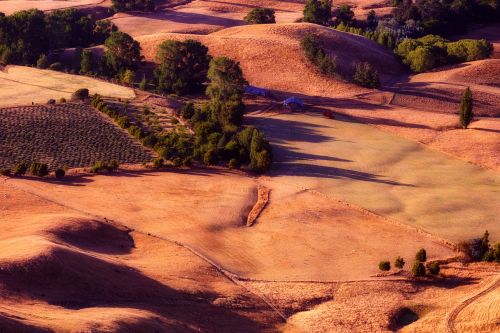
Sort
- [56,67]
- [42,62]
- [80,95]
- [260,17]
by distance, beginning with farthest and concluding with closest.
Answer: [260,17] → [56,67] → [42,62] → [80,95]

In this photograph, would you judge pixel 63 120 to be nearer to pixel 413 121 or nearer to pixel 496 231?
→ pixel 413 121

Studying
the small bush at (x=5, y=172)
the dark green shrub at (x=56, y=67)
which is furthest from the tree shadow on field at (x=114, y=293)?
the dark green shrub at (x=56, y=67)

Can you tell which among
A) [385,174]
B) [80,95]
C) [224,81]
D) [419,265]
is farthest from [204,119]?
[419,265]

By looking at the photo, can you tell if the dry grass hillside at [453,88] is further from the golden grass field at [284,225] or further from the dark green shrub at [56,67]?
the dark green shrub at [56,67]

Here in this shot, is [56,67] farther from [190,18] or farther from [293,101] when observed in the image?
[190,18]

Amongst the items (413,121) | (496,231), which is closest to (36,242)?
(496,231)

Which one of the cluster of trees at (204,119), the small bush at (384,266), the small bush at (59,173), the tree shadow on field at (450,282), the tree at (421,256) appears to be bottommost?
the tree shadow on field at (450,282)

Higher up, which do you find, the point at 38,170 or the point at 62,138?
the point at 62,138
